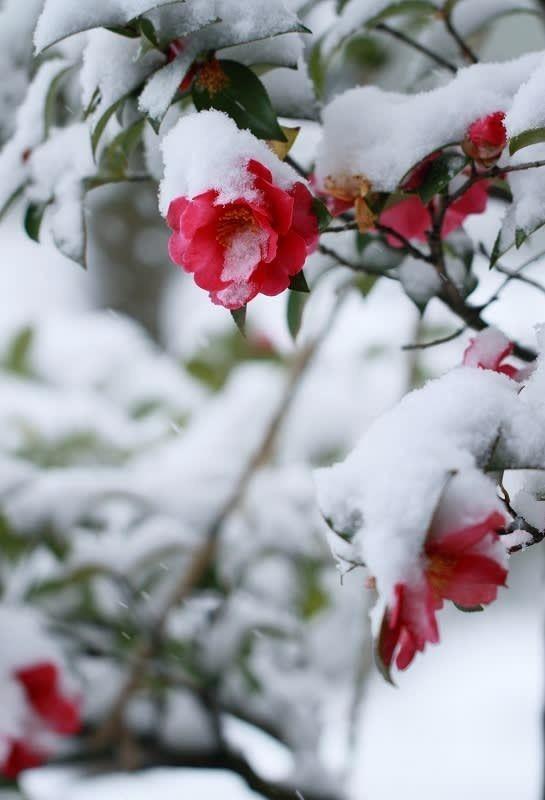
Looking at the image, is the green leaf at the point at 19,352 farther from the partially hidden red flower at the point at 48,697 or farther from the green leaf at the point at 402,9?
the green leaf at the point at 402,9

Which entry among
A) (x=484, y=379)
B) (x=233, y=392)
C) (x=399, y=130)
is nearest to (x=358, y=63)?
(x=233, y=392)

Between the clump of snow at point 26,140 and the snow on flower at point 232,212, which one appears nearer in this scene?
the snow on flower at point 232,212

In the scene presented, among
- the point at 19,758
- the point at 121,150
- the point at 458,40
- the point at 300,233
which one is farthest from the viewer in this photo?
the point at 19,758

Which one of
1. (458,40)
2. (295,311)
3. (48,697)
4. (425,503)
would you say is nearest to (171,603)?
(48,697)

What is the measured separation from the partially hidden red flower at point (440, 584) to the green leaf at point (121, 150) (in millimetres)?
311

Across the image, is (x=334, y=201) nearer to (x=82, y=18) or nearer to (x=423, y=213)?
(x=423, y=213)

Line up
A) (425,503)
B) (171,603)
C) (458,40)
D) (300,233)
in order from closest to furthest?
1. (425,503)
2. (300,233)
3. (458,40)
4. (171,603)

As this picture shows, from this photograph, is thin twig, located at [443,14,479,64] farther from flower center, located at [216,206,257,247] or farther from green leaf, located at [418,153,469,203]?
flower center, located at [216,206,257,247]

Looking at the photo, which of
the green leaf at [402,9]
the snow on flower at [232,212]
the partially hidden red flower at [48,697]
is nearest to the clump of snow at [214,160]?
the snow on flower at [232,212]

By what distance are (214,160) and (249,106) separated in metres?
0.06

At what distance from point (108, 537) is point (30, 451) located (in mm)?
254

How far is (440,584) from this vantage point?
0.42 meters

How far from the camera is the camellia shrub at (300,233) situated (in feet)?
1.34

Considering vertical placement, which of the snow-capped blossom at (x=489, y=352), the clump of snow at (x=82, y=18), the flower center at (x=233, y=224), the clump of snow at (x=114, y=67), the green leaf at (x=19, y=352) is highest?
the clump of snow at (x=82, y=18)
